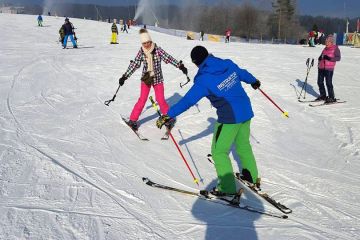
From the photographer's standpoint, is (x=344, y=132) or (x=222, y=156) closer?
(x=222, y=156)

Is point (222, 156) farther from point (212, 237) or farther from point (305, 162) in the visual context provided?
point (305, 162)

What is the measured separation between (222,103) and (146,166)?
1858 mm

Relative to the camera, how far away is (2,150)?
6070mm

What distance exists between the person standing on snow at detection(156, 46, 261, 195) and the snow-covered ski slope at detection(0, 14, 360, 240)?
0.50 m

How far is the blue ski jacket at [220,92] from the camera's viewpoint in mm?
4508

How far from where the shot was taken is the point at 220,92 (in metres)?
4.55

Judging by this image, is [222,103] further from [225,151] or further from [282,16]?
[282,16]

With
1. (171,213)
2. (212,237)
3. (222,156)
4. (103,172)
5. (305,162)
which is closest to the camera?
(212,237)

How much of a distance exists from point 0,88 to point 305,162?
27.2 ft

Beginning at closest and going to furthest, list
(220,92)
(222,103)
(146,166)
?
(220,92) < (222,103) < (146,166)

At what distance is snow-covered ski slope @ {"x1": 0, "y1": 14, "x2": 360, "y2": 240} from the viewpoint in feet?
13.7

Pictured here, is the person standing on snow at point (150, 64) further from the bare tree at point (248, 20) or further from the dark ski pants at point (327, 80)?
the bare tree at point (248, 20)

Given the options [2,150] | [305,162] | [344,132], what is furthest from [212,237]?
[344,132]

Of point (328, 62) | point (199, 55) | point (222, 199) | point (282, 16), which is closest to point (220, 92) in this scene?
point (199, 55)
